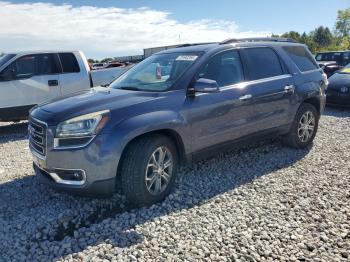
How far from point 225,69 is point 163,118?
4.37 ft

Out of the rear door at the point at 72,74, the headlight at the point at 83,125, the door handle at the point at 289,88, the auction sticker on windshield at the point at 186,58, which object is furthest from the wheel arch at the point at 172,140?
the rear door at the point at 72,74

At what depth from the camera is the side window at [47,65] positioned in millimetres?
8531

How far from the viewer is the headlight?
3.56m

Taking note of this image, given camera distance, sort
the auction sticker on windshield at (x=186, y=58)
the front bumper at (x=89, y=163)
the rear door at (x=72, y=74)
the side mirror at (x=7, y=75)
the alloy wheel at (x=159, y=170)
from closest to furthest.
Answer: the front bumper at (x=89, y=163), the alloy wheel at (x=159, y=170), the auction sticker on windshield at (x=186, y=58), the side mirror at (x=7, y=75), the rear door at (x=72, y=74)

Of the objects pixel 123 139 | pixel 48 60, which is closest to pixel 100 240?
pixel 123 139

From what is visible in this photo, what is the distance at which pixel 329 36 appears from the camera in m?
99.8

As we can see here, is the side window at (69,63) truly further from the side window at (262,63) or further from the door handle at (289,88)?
the door handle at (289,88)

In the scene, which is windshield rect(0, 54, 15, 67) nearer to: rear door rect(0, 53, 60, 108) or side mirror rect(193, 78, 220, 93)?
rear door rect(0, 53, 60, 108)

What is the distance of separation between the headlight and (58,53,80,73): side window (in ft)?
18.5

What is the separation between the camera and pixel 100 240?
3.33m

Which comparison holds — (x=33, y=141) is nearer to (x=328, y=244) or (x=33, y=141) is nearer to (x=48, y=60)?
(x=328, y=244)

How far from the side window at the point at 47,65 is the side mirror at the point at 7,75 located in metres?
0.61

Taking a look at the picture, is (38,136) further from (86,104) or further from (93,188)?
(93,188)

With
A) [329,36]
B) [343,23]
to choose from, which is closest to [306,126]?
[343,23]
